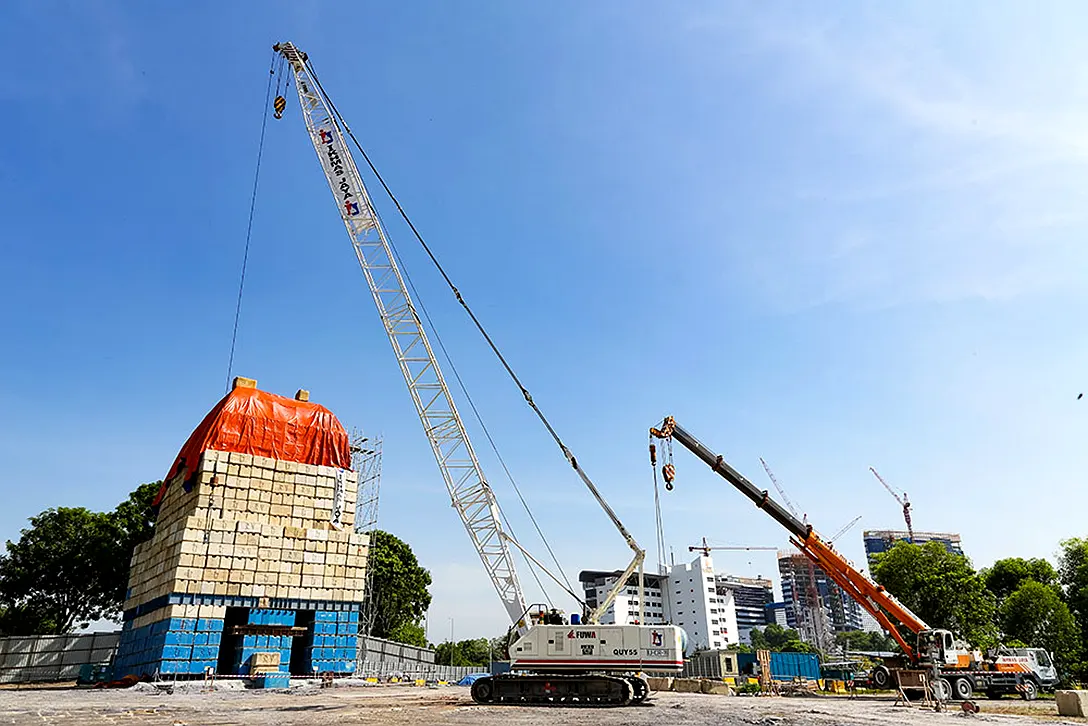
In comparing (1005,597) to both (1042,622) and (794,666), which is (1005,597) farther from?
(794,666)

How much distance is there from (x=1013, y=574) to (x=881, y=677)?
30744mm

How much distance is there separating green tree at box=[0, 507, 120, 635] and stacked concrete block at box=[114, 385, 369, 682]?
14.4 meters

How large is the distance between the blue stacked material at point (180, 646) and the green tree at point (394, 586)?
26.0 metres

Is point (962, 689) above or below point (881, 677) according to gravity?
below

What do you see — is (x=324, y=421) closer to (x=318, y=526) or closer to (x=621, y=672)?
(x=318, y=526)

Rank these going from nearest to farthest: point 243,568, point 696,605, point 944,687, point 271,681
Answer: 1. point 944,687
2. point 271,681
3. point 243,568
4. point 696,605

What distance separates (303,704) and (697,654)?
171ft

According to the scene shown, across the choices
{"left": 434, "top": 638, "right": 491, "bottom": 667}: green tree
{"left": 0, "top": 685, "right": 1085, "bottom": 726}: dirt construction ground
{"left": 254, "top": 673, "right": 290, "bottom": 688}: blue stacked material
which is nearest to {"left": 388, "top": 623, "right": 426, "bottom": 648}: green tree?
{"left": 434, "top": 638, "right": 491, "bottom": 667}: green tree

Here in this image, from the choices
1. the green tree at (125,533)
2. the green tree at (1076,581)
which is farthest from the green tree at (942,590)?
the green tree at (125,533)

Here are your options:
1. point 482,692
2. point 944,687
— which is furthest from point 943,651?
point 482,692

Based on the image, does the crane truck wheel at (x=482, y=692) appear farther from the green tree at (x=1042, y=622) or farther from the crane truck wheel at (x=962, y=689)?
the green tree at (x=1042, y=622)

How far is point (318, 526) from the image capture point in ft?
139

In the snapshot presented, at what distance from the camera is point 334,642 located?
40562 millimetres

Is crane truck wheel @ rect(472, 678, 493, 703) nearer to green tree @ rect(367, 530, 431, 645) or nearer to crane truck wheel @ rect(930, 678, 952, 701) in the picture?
crane truck wheel @ rect(930, 678, 952, 701)
